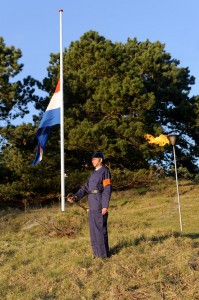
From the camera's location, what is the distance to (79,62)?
2455 cm

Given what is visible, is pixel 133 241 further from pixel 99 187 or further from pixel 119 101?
pixel 119 101

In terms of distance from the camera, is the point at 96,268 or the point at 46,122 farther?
the point at 46,122

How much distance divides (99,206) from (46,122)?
27.4 feet

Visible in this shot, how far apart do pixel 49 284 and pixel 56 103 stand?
997 centimetres

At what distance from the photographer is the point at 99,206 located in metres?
6.23

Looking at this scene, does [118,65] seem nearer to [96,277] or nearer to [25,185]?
[25,185]

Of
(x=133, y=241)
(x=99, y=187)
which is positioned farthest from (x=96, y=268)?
(x=133, y=241)

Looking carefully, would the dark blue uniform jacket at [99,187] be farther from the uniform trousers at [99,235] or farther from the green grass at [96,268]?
the green grass at [96,268]

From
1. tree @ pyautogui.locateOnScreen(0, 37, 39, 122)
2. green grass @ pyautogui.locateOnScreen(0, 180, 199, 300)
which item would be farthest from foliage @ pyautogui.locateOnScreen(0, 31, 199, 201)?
green grass @ pyautogui.locateOnScreen(0, 180, 199, 300)

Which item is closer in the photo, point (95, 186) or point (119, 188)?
point (95, 186)

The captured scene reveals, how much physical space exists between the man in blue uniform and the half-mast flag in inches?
309

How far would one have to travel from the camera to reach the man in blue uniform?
616 centimetres

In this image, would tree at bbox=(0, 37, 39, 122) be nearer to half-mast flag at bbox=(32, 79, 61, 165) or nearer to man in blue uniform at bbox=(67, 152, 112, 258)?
half-mast flag at bbox=(32, 79, 61, 165)

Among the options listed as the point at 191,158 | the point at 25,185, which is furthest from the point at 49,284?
the point at 191,158
